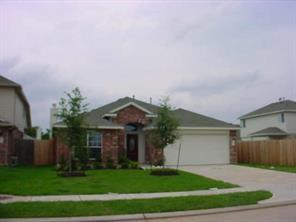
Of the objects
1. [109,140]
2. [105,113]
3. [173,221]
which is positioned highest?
[105,113]

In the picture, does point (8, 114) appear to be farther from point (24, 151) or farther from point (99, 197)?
point (99, 197)

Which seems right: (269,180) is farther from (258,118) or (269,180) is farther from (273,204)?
(258,118)

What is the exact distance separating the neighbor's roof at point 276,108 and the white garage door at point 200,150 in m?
14.9

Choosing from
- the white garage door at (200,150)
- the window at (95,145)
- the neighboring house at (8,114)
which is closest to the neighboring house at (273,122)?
the white garage door at (200,150)

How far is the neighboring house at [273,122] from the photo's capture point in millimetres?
44844

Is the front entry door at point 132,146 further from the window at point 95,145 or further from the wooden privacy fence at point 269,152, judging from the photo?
the wooden privacy fence at point 269,152

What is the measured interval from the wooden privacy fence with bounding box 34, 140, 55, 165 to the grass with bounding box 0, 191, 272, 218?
19362mm

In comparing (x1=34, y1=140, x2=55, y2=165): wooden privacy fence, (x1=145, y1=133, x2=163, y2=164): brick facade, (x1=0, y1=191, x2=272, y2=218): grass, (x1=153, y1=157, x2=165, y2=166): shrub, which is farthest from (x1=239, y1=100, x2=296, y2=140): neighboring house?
(x1=0, y1=191, x2=272, y2=218): grass

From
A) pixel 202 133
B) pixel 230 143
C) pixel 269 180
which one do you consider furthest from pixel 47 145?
pixel 269 180

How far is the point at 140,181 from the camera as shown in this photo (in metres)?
18.8

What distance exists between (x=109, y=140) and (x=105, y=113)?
2.53 m

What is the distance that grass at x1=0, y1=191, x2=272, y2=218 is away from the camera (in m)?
10.9

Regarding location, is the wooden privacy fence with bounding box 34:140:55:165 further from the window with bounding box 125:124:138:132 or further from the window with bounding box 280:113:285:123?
the window with bounding box 280:113:285:123

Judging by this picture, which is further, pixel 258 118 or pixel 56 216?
pixel 258 118
